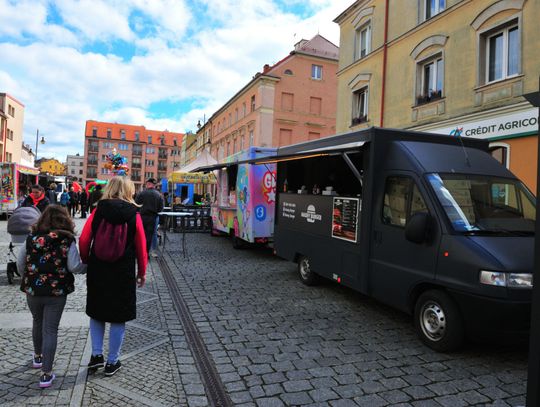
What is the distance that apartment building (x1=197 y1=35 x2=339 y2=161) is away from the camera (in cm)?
3409

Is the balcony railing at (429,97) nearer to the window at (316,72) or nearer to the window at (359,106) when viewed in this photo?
the window at (359,106)

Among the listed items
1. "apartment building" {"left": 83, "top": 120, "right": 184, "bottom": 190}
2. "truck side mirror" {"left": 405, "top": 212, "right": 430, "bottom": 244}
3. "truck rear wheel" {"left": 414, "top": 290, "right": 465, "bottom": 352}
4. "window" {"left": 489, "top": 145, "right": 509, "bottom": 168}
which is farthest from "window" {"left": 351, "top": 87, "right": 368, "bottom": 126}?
"apartment building" {"left": 83, "top": 120, "right": 184, "bottom": 190}

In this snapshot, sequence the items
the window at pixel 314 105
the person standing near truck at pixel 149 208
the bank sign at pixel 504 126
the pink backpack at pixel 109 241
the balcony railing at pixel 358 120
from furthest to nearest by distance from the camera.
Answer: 1. the window at pixel 314 105
2. the balcony railing at pixel 358 120
3. the bank sign at pixel 504 126
4. the person standing near truck at pixel 149 208
5. the pink backpack at pixel 109 241

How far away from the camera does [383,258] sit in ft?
17.1

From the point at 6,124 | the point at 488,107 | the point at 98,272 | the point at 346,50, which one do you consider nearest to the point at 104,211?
the point at 98,272

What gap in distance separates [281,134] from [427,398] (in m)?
32.2

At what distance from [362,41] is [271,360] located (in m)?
16.5

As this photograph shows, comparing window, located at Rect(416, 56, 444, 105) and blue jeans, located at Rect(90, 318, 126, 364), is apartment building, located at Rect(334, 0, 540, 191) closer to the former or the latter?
window, located at Rect(416, 56, 444, 105)

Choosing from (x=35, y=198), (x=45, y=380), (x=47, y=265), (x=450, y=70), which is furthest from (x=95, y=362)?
(x=450, y=70)

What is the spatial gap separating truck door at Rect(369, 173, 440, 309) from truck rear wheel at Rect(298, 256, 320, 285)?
6.09ft

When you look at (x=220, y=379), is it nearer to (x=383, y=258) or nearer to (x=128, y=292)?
(x=128, y=292)

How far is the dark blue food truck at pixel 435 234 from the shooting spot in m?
3.91

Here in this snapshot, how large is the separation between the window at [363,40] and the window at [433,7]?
132 inches

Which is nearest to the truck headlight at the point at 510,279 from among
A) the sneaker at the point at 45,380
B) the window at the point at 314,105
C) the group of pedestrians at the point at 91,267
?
the group of pedestrians at the point at 91,267
